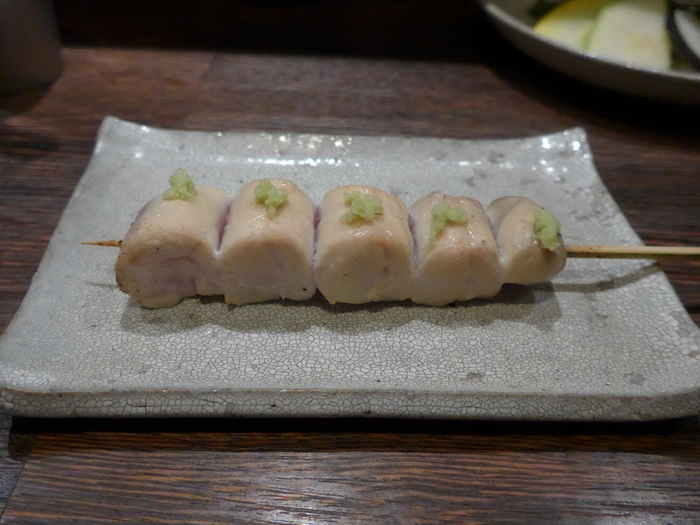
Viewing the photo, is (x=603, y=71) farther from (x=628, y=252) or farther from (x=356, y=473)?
(x=356, y=473)

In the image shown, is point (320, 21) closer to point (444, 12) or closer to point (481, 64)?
point (444, 12)

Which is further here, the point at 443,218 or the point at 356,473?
the point at 443,218

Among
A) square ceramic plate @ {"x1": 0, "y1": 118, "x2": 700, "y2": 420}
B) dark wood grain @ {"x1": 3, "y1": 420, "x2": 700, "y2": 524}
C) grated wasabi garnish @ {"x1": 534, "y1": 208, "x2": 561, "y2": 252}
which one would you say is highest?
grated wasabi garnish @ {"x1": 534, "y1": 208, "x2": 561, "y2": 252}

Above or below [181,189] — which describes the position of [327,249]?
below

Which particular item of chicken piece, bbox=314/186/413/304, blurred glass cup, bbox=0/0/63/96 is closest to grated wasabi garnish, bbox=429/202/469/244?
chicken piece, bbox=314/186/413/304

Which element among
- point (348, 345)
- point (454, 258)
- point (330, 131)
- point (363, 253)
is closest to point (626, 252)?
point (454, 258)

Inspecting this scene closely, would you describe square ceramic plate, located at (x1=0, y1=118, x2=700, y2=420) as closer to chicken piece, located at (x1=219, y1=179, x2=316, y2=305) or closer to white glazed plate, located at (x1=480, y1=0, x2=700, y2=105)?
chicken piece, located at (x1=219, y1=179, x2=316, y2=305)
